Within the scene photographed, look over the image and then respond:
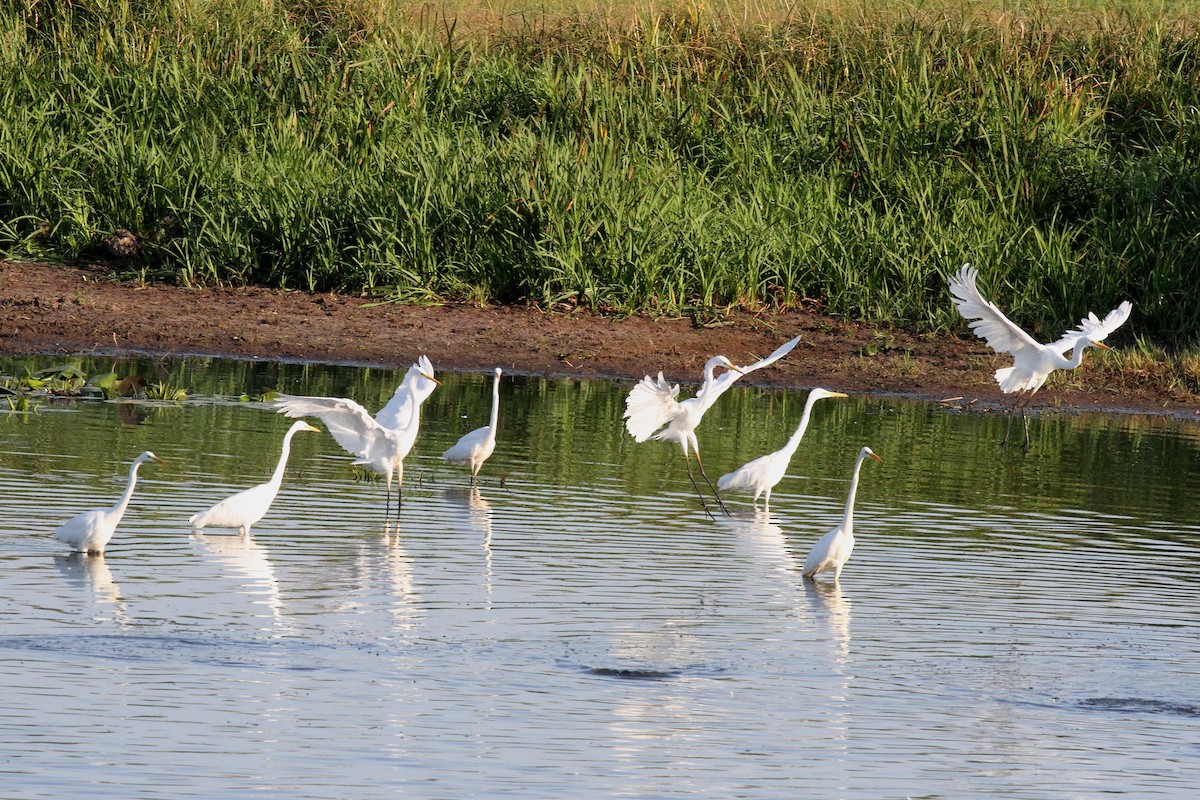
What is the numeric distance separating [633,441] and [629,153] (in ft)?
18.7

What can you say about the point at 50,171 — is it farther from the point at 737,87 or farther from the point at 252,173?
the point at 737,87

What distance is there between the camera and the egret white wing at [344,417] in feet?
31.4

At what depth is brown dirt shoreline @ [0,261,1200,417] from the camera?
50.9 ft

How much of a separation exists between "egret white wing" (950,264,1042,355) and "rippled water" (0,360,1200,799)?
1107 millimetres

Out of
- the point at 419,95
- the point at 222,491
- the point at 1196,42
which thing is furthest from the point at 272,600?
the point at 1196,42

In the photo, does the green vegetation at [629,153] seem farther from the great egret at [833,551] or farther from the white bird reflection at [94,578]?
the white bird reflection at [94,578]

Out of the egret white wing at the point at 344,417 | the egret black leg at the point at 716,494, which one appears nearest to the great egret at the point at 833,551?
the egret black leg at the point at 716,494

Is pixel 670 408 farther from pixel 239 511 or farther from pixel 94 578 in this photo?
pixel 94 578

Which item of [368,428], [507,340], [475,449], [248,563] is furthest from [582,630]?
[507,340]

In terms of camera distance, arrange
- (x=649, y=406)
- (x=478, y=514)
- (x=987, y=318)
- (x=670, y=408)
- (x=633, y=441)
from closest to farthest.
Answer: (x=478, y=514) → (x=649, y=406) → (x=670, y=408) → (x=987, y=318) → (x=633, y=441)

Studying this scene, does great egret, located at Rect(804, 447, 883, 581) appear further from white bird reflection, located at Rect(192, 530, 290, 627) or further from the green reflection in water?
white bird reflection, located at Rect(192, 530, 290, 627)

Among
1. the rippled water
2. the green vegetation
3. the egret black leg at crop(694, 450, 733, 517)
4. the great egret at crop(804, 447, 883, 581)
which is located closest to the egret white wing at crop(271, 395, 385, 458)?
the rippled water

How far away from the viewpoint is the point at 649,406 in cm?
1034

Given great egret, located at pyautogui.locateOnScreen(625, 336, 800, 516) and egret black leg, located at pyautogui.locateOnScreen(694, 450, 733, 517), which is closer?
great egret, located at pyautogui.locateOnScreen(625, 336, 800, 516)
